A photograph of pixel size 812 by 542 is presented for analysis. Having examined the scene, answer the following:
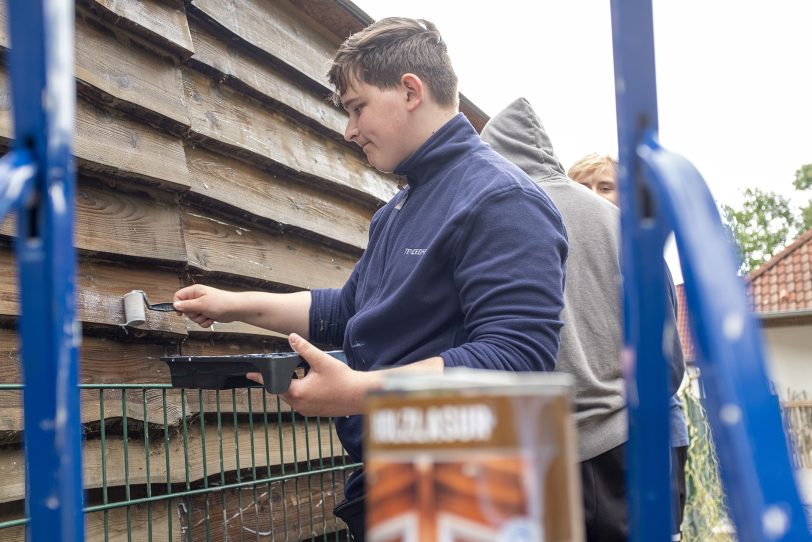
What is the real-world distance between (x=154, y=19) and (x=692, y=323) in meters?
2.69

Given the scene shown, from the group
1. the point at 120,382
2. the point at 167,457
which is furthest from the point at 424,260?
the point at 120,382

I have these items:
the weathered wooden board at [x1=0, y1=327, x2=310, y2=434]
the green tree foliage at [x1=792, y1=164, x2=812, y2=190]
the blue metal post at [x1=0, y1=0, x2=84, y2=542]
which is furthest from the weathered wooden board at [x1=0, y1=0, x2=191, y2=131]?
the green tree foliage at [x1=792, y1=164, x2=812, y2=190]

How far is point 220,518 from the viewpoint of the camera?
2.96m

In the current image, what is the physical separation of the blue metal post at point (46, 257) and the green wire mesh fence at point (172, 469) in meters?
1.49

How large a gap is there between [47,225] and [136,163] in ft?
7.20

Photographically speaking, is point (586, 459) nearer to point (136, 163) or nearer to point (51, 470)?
point (51, 470)

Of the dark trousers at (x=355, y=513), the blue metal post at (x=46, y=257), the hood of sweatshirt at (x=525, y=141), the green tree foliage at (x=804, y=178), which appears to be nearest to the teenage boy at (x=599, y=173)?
the hood of sweatshirt at (x=525, y=141)

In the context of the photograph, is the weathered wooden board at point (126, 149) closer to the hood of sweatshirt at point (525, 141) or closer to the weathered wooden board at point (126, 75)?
the weathered wooden board at point (126, 75)

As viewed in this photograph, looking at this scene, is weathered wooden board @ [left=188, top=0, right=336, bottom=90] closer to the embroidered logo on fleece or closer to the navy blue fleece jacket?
the navy blue fleece jacket

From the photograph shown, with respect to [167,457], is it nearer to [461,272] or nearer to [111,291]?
Result: [111,291]

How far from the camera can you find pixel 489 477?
481mm

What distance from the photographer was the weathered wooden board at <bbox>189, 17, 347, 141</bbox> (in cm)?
321

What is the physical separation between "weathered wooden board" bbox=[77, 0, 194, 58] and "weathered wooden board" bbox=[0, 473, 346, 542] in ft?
4.83

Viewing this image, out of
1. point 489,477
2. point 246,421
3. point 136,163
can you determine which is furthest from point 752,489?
point 246,421
